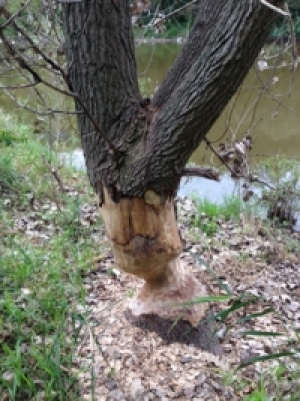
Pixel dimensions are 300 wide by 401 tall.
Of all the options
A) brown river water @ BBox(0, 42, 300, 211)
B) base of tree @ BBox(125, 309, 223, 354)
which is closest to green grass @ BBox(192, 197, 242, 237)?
brown river water @ BBox(0, 42, 300, 211)

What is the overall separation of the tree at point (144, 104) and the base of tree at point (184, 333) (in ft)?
1.16

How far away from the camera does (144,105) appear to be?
6.00 ft

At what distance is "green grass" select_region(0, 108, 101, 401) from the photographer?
76.9 inches

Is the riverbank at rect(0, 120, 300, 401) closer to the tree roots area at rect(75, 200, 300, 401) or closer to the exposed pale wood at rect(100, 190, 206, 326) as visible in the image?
the tree roots area at rect(75, 200, 300, 401)

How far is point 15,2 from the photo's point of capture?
3.26 meters

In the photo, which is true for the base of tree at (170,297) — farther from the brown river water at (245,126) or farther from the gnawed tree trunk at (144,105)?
the brown river water at (245,126)

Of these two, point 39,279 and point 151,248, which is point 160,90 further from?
point 39,279

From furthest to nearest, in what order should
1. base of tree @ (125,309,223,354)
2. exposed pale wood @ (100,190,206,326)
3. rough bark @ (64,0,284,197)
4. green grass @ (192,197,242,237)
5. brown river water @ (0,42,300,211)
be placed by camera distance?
brown river water @ (0,42,300,211), green grass @ (192,197,242,237), base of tree @ (125,309,223,354), exposed pale wood @ (100,190,206,326), rough bark @ (64,0,284,197)

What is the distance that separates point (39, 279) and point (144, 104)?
1.35 metres

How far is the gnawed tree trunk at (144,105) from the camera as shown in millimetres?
1516

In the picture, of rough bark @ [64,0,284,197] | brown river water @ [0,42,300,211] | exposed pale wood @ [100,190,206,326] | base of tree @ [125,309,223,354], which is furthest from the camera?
brown river water @ [0,42,300,211]

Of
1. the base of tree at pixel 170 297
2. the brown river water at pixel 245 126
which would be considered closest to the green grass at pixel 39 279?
the base of tree at pixel 170 297

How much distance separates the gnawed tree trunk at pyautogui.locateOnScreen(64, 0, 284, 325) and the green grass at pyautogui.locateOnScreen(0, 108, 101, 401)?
54cm

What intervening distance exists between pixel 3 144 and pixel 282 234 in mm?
3355
